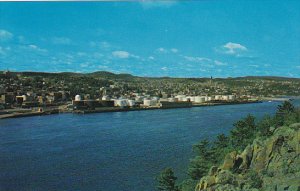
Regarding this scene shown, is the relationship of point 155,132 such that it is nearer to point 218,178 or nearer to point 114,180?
point 114,180

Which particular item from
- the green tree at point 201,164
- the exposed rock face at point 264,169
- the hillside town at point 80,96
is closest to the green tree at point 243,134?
the green tree at point 201,164

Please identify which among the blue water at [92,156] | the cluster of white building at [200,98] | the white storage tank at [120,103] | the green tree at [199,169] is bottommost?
the blue water at [92,156]

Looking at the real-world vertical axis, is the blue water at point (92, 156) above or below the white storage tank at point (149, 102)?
below

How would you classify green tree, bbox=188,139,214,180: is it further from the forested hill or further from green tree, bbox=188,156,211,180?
the forested hill

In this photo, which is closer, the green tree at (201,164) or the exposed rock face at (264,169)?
the exposed rock face at (264,169)

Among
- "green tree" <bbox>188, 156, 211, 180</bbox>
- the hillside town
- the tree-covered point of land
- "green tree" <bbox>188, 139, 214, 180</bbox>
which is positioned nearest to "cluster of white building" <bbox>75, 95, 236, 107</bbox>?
the hillside town

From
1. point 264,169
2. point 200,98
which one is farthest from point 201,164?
point 200,98

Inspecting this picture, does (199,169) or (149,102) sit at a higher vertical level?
(149,102)

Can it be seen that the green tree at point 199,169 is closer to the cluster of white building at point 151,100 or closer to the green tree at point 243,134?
the green tree at point 243,134

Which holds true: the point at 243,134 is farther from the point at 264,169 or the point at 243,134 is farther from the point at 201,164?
the point at 264,169
